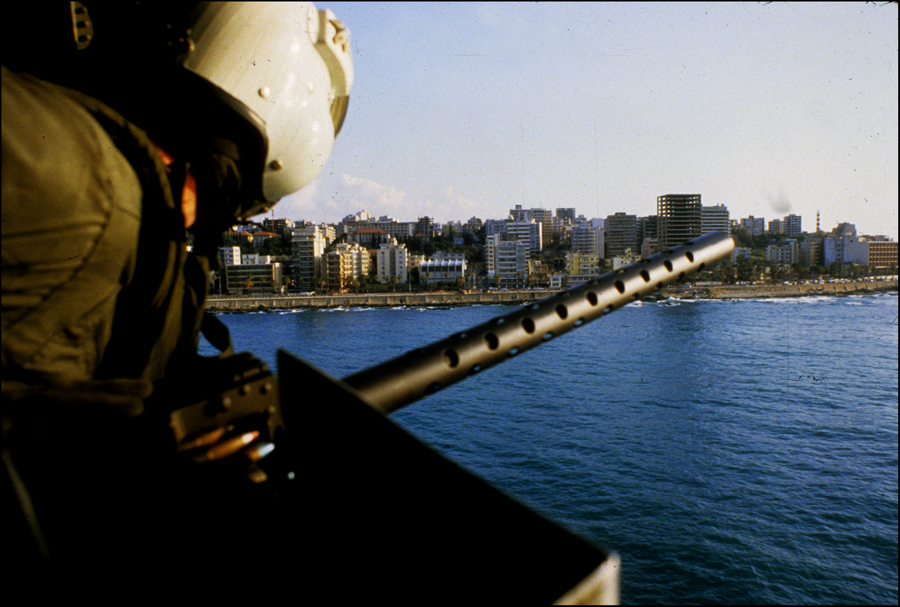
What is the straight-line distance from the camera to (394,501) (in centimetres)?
106

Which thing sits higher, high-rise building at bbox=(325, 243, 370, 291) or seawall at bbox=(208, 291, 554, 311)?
high-rise building at bbox=(325, 243, 370, 291)

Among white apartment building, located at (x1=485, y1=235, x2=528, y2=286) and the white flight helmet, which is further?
white apartment building, located at (x1=485, y1=235, x2=528, y2=286)

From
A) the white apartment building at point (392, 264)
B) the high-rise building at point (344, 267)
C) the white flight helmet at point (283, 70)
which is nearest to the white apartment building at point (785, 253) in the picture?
the white apartment building at point (392, 264)

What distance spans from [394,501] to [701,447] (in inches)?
1391

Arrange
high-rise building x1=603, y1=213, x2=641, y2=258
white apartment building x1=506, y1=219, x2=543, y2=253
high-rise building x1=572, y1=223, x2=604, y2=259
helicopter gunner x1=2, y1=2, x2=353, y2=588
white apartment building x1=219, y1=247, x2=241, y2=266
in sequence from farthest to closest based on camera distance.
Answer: white apartment building x1=506, y1=219, x2=543, y2=253 < white apartment building x1=219, y1=247, x2=241, y2=266 < high-rise building x1=572, y1=223, x2=604, y2=259 < high-rise building x1=603, y1=213, x2=641, y2=258 < helicopter gunner x1=2, y1=2, x2=353, y2=588

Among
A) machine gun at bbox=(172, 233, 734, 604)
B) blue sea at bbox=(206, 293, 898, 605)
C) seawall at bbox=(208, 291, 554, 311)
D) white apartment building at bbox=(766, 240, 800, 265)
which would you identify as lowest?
blue sea at bbox=(206, 293, 898, 605)

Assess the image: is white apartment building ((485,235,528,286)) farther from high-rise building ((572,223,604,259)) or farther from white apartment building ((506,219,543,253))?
white apartment building ((506,219,543,253))

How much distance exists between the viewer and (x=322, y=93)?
3.24m

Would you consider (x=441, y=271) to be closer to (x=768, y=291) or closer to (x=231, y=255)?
(x=231, y=255)

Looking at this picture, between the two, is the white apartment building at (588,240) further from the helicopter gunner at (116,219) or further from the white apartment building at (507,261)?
the helicopter gunner at (116,219)

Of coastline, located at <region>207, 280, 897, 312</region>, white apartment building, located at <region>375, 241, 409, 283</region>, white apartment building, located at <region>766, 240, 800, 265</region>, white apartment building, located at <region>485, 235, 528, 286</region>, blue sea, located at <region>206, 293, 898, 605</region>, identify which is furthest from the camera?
white apartment building, located at <region>375, 241, 409, 283</region>

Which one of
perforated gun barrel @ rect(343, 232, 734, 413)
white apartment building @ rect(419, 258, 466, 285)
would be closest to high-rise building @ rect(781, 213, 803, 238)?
white apartment building @ rect(419, 258, 466, 285)

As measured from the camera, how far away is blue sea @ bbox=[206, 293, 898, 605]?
22.5 m

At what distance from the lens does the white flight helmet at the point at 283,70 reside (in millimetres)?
2648
